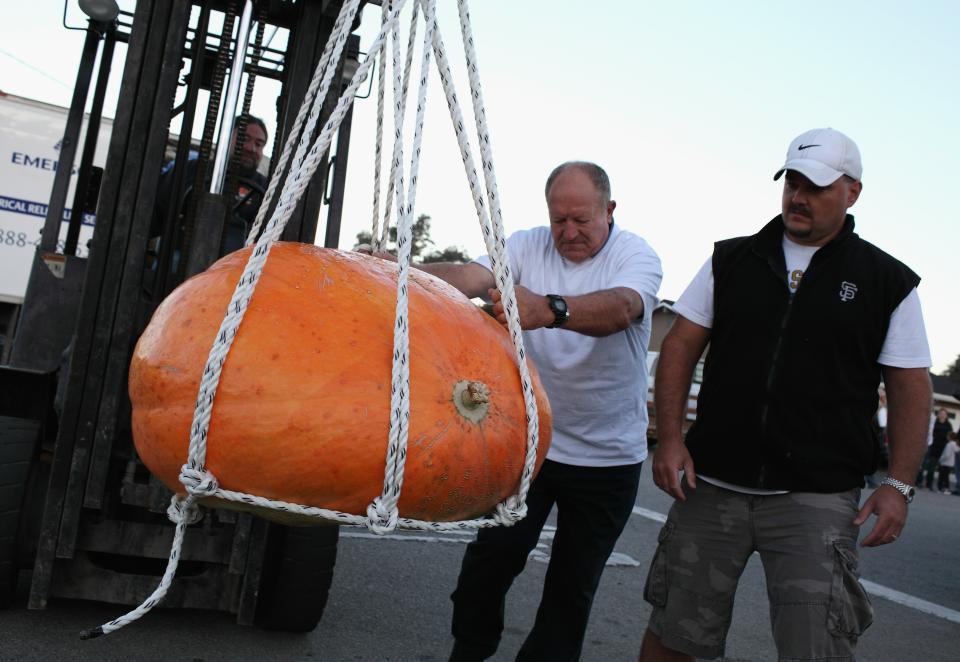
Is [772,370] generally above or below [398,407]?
above

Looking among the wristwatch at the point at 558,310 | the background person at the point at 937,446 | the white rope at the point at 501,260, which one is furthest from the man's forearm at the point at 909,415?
the background person at the point at 937,446

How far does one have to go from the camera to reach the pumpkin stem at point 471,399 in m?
1.75

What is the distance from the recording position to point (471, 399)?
1.76 m

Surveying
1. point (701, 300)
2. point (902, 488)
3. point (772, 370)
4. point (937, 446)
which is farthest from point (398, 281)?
point (937, 446)

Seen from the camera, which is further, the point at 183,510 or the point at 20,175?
the point at 20,175

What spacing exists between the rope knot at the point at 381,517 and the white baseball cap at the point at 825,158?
1.95m

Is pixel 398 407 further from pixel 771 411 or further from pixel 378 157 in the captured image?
pixel 771 411

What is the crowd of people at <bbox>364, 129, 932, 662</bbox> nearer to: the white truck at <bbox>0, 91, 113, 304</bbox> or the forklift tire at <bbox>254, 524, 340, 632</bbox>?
the forklift tire at <bbox>254, 524, 340, 632</bbox>

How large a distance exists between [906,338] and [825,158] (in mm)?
641

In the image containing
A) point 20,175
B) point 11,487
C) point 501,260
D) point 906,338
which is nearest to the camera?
point 501,260

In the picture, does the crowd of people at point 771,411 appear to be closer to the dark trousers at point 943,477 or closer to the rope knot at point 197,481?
the rope knot at point 197,481

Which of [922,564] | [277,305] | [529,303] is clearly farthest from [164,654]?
[922,564]

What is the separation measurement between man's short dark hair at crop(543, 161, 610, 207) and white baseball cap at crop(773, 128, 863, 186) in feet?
2.25

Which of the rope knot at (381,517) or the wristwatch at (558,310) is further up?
the wristwatch at (558,310)
